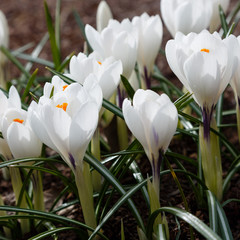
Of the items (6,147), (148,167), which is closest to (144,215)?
(148,167)

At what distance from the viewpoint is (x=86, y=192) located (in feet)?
4.75

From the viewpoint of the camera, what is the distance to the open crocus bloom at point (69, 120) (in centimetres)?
125

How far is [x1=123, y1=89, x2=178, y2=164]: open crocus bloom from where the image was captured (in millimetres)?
1260

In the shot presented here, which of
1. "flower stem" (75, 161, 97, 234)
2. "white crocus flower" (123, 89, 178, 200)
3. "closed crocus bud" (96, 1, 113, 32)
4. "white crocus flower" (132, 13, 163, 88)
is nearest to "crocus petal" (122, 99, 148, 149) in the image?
"white crocus flower" (123, 89, 178, 200)

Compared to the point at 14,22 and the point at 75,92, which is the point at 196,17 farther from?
the point at 14,22

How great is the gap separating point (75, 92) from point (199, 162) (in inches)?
23.4

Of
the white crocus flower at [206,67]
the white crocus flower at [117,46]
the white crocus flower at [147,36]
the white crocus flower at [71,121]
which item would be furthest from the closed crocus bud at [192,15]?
the white crocus flower at [71,121]

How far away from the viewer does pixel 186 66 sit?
1383mm

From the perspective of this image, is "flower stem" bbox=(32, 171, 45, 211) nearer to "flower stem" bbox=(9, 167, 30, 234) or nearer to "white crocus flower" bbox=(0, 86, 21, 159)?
"flower stem" bbox=(9, 167, 30, 234)

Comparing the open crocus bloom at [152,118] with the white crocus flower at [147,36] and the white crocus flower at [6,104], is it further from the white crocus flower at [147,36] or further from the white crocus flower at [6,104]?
the white crocus flower at [147,36]

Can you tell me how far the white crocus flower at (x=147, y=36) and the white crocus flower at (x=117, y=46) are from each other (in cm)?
13

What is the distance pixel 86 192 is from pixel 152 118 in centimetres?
35

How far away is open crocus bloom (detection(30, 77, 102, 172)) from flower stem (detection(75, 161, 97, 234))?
5 centimetres

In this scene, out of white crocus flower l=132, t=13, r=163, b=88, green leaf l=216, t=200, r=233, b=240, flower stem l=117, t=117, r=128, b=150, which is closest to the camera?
green leaf l=216, t=200, r=233, b=240
